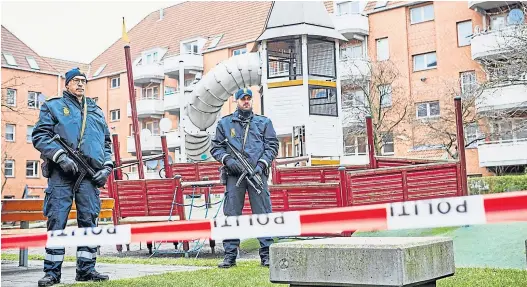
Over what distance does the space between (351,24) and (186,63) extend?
13529 mm

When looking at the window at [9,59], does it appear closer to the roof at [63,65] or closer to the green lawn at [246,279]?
the roof at [63,65]

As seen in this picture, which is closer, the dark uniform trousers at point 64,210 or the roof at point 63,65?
the dark uniform trousers at point 64,210

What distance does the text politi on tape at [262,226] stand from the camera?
418 cm

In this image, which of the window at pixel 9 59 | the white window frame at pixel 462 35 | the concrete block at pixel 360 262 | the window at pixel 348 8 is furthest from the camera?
the window at pixel 9 59

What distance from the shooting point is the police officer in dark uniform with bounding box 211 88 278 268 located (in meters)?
7.74

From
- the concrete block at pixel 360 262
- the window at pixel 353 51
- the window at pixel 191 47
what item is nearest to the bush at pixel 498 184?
the window at pixel 353 51

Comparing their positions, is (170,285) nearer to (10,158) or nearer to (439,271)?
(439,271)

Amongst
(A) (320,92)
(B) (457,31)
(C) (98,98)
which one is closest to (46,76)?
(C) (98,98)

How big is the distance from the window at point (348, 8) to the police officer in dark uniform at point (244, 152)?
104ft

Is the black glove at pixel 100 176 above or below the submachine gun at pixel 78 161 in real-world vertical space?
below

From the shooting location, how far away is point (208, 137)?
898 inches

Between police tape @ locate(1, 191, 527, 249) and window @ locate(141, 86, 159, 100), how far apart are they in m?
44.1

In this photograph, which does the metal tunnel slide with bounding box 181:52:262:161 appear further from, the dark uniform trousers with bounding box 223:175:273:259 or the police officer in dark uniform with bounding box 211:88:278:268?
the dark uniform trousers with bounding box 223:175:273:259

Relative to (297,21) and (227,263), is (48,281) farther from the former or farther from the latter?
(297,21)
